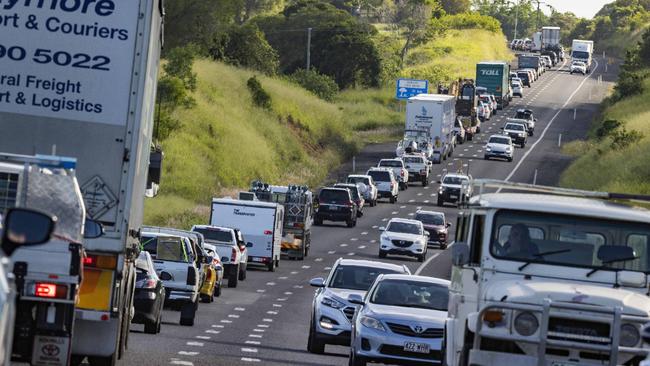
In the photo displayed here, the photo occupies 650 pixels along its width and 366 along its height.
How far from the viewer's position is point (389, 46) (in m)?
167

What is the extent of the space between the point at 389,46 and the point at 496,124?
167 feet

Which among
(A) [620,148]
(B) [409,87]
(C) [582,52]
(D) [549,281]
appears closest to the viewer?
(D) [549,281]

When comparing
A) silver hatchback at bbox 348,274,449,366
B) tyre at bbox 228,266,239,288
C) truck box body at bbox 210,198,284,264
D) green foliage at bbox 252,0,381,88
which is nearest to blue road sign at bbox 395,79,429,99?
green foliage at bbox 252,0,381,88

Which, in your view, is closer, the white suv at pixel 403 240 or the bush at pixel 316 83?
the white suv at pixel 403 240

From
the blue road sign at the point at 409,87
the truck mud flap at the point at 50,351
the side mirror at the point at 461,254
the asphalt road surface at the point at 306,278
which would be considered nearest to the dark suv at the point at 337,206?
the asphalt road surface at the point at 306,278

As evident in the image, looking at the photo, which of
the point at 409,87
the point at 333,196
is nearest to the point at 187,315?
the point at 333,196

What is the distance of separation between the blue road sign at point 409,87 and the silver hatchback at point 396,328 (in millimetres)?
90836

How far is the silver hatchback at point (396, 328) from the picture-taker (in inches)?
864

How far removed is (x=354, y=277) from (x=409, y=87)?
8815 centimetres

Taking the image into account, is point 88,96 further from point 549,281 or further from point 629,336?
point 629,336

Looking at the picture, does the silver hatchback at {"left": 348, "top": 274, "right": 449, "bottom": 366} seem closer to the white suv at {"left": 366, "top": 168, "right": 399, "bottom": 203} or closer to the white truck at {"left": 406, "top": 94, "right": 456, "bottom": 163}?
the white suv at {"left": 366, "top": 168, "right": 399, "bottom": 203}

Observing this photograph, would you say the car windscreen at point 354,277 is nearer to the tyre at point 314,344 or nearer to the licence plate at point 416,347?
the tyre at point 314,344

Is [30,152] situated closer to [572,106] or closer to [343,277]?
[343,277]

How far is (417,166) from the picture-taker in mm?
84000
